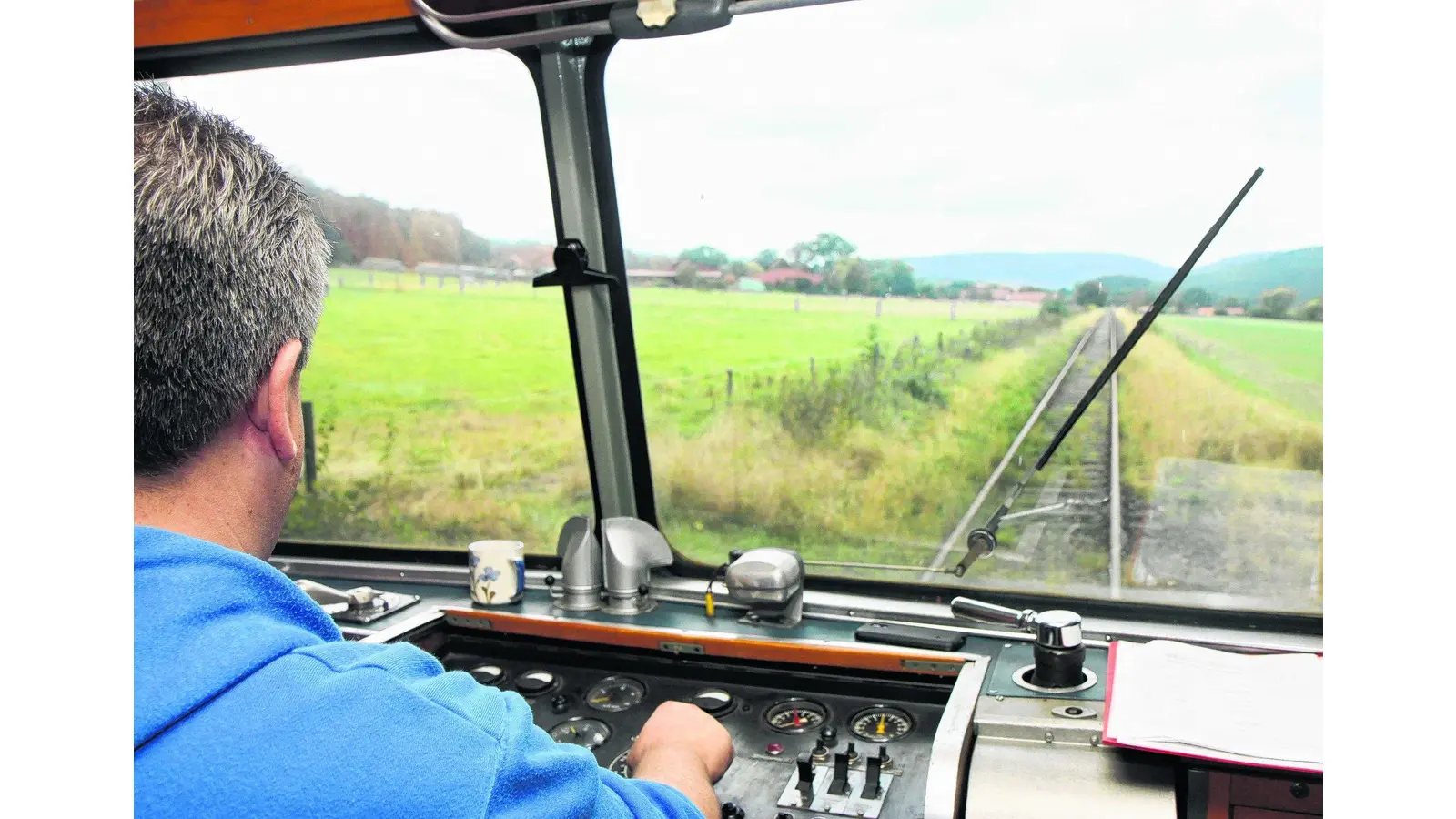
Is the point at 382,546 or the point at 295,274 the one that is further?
the point at 382,546

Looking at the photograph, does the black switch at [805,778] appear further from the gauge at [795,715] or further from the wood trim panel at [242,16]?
the wood trim panel at [242,16]

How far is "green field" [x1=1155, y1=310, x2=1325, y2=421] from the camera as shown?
2.02 meters

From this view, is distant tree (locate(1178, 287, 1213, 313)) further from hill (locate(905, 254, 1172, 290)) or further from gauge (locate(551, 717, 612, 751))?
gauge (locate(551, 717, 612, 751))

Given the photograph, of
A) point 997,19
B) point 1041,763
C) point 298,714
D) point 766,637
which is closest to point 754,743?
point 766,637

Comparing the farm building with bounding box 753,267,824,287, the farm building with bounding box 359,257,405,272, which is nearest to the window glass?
the farm building with bounding box 359,257,405,272

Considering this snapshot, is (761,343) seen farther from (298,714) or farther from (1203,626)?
(298,714)

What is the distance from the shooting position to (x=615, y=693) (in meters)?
2.17

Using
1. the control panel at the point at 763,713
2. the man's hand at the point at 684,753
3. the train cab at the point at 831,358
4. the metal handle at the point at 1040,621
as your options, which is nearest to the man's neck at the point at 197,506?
the man's hand at the point at 684,753

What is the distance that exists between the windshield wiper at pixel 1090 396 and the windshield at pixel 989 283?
3 centimetres

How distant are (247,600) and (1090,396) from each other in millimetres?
1763

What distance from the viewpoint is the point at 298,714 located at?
29.2 inches

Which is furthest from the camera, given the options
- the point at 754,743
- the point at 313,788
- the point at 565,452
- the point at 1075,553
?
the point at 565,452

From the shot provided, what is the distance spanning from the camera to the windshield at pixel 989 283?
2010 mm

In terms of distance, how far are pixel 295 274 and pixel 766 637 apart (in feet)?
4.77
